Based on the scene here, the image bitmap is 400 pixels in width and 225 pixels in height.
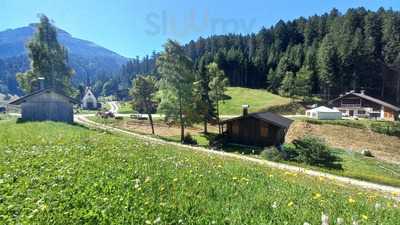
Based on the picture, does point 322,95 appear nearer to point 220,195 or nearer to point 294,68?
point 294,68

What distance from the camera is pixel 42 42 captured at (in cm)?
5494

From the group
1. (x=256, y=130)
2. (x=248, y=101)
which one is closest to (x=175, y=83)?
(x=256, y=130)

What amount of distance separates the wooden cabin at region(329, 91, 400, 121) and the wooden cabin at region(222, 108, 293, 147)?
42289 mm

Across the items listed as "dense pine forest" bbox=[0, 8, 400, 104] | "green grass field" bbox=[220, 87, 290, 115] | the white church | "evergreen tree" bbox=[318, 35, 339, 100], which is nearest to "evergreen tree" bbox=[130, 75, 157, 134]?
"dense pine forest" bbox=[0, 8, 400, 104]

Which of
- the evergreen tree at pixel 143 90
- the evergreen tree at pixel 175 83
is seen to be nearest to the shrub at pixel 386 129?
the evergreen tree at pixel 175 83

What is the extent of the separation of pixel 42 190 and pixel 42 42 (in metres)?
56.0

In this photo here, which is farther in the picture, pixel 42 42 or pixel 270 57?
pixel 270 57

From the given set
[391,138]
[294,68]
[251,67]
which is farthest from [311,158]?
[251,67]

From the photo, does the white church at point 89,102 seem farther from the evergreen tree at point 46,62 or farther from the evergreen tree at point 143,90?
the evergreen tree at point 143,90

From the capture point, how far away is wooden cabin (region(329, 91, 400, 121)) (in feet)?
230

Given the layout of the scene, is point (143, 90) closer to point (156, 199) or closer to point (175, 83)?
point (175, 83)

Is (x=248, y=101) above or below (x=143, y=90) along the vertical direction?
below

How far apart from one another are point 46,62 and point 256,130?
37246 millimetres

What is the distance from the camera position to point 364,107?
248 feet
